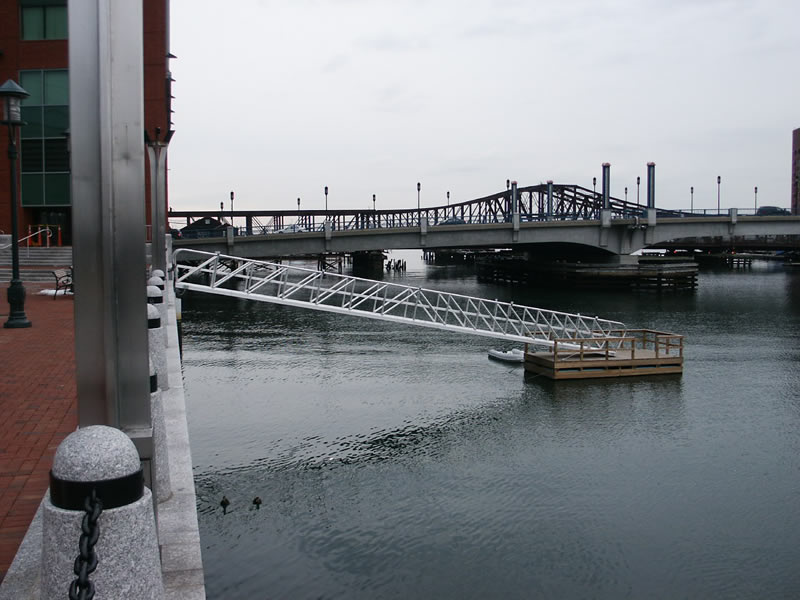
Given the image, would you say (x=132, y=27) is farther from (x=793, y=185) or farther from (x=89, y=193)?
(x=793, y=185)

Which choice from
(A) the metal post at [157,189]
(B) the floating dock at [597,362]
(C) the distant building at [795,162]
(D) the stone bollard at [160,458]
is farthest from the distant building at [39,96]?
(C) the distant building at [795,162]

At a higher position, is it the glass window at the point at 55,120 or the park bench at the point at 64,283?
the glass window at the point at 55,120

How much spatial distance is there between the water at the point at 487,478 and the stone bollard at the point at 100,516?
807cm

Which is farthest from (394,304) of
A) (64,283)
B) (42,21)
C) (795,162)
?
(795,162)

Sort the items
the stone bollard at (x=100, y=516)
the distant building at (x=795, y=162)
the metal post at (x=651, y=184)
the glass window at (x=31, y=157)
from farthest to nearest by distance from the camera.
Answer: the distant building at (x=795, y=162) < the metal post at (x=651, y=184) < the glass window at (x=31, y=157) < the stone bollard at (x=100, y=516)

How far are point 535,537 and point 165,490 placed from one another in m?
8.35

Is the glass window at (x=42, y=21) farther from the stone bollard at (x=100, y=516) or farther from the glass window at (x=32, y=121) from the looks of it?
the stone bollard at (x=100, y=516)

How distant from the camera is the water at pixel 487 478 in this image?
497 inches

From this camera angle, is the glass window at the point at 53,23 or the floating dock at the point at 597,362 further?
the glass window at the point at 53,23

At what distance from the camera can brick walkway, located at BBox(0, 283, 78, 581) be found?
6699mm

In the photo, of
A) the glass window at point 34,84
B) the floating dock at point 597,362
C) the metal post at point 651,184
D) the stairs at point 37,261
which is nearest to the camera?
the floating dock at point 597,362

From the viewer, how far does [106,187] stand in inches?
213

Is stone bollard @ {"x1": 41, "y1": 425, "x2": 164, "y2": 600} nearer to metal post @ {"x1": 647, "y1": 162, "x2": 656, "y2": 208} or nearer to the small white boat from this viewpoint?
the small white boat

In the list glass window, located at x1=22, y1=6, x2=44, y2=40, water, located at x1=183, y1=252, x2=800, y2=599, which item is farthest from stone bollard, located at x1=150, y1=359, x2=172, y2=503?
glass window, located at x1=22, y1=6, x2=44, y2=40
